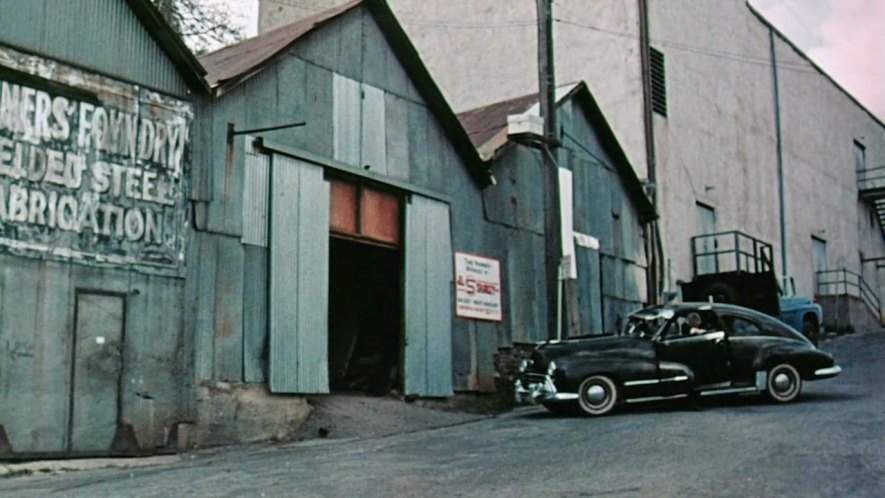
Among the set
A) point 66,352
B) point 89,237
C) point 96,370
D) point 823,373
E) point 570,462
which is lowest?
point 570,462

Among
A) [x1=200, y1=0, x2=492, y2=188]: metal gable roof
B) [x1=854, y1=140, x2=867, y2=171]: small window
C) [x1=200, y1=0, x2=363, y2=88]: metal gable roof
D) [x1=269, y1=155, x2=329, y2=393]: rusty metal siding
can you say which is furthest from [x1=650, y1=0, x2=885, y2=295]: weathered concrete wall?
[x1=269, y1=155, x2=329, y2=393]: rusty metal siding

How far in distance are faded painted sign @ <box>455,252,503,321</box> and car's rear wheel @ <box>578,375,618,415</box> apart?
3.63m

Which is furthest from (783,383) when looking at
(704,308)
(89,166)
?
(89,166)

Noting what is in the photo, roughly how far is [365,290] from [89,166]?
7.24 metres

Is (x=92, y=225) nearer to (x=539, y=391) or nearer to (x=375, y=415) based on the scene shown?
(x=375, y=415)

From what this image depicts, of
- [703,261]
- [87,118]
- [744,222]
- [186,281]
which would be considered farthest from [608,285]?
[87,118]

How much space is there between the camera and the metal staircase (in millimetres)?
42406

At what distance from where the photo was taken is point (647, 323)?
16.1m

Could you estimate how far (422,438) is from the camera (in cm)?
1363

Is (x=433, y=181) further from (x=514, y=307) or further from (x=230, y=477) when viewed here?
(x=230, y=477)

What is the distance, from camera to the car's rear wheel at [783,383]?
15.9m

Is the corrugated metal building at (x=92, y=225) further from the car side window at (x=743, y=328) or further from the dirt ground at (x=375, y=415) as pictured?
the car side window at (x=743, y=328)

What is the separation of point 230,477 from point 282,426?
443 cm

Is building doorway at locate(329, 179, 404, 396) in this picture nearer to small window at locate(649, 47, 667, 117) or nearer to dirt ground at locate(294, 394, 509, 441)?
dirt ground at locate(294, 394, 509, 441)
